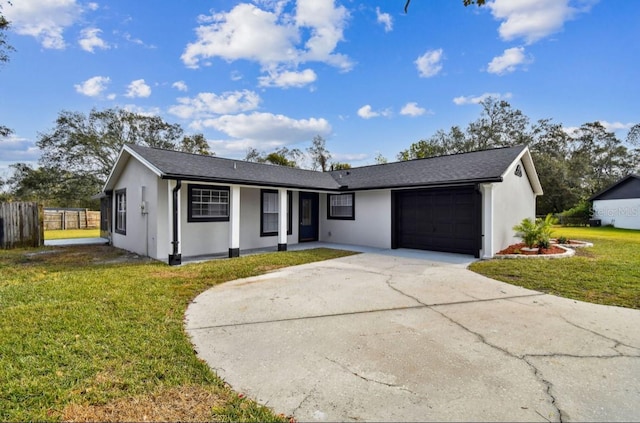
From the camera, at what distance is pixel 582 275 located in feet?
22.5

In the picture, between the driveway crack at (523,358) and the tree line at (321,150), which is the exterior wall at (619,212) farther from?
the driveway crack at (523,358)

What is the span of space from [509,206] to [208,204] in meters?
10.3

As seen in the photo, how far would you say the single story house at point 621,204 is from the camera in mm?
21125

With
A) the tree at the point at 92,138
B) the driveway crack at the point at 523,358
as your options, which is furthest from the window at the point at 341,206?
the tree at the point at 92,138

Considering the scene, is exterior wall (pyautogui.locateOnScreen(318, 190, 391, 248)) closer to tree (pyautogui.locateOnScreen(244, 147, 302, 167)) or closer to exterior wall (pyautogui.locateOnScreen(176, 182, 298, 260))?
exterior wall (pyautogui.locateOnScreen(176, 182, 298, 260))

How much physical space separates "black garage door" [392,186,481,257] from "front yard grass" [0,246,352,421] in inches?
301

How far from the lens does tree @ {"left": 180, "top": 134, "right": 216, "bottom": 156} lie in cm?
3259

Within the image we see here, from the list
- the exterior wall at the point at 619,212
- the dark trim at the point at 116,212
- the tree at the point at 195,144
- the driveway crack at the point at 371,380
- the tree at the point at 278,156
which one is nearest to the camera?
the driveway crack at the point at 371,380

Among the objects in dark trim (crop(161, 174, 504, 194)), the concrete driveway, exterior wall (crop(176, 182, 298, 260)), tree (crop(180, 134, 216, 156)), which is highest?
Result: tree (crop(180, 134, 216, 156))

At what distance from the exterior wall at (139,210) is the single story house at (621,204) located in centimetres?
2831

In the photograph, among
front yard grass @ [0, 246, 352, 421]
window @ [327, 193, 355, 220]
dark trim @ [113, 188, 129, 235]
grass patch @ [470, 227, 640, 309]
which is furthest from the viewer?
window @ [327, 193, 355, 220]

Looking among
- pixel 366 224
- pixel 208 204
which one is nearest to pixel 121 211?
pixel 208 204

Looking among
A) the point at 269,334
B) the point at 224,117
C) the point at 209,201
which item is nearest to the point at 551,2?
the point at 269,334

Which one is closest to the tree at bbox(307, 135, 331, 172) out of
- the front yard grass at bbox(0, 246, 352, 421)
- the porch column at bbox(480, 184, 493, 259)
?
the porch column at bbox(480, 184, 493, 259)
